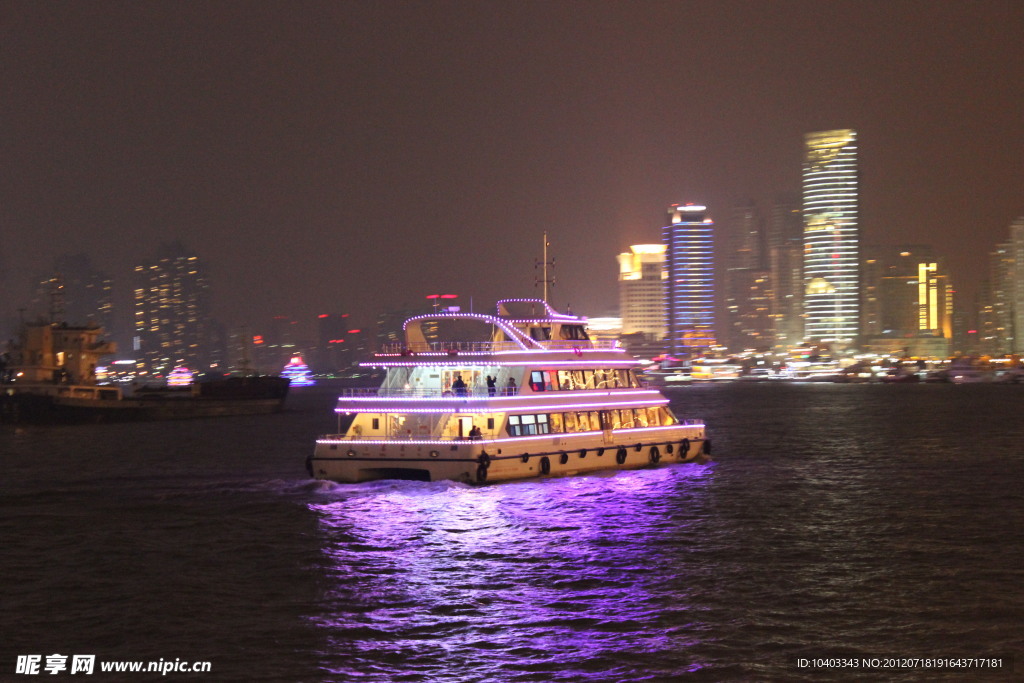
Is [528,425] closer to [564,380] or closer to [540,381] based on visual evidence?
[540,381]

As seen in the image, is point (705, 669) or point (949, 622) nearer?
point (705, 669)

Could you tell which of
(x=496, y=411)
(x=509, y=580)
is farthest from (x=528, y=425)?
(x=509, y=580)

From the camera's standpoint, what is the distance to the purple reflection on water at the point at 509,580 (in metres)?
18.8

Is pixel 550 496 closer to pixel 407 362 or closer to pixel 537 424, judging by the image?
pixel 537 424

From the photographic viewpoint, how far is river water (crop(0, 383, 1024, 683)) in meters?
19.2

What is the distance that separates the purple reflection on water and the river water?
0.09 m

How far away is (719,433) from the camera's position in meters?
76.6

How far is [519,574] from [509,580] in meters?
0.70

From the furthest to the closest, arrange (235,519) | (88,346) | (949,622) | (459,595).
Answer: (88,346), (235,519), (459,595), (949,622)

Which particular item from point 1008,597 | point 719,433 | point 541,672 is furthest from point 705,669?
point 719,433

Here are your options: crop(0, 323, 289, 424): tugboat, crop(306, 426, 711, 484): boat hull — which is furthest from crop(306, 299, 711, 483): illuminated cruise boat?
crop(0, 323, 289, 424): tugboat

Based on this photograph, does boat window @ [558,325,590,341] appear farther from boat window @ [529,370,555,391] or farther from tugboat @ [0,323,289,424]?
tugboat @ [0,323,289,424]

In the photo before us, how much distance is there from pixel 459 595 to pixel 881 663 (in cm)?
909

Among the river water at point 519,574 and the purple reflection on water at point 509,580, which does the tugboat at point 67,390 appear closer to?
the river water at point 519,574
